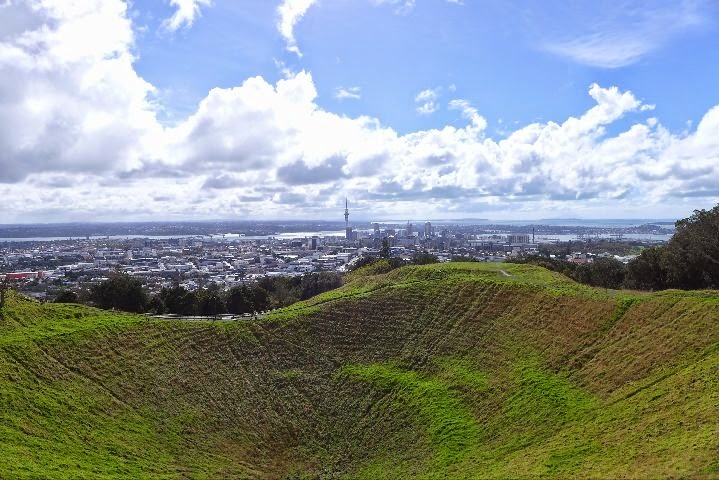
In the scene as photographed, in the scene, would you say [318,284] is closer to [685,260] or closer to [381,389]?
[381,389]

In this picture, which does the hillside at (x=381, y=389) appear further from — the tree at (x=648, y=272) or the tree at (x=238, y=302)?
the tree at (x=238, y=302)

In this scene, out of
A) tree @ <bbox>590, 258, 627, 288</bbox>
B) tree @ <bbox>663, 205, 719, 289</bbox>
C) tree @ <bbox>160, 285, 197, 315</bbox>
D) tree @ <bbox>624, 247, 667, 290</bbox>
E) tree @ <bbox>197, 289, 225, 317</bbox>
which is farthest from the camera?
tree @ <bbox>590, 258, 627, 288</bbox>

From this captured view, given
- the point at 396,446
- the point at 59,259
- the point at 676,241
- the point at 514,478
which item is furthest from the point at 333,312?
the point at 59,259

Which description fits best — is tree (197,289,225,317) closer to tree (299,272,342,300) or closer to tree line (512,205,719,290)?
tree (299,272,342,300)

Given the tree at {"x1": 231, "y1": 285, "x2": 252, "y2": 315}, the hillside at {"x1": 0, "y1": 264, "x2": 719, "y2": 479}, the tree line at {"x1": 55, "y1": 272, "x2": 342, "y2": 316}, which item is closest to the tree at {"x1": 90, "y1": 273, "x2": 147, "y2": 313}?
the tree line at {"x1": 55, "y1": 272, "x2": 342, "y2": 316}

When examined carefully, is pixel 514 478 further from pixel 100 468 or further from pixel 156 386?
pixel 156 386

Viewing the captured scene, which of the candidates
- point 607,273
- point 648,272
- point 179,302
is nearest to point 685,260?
point 648,272
